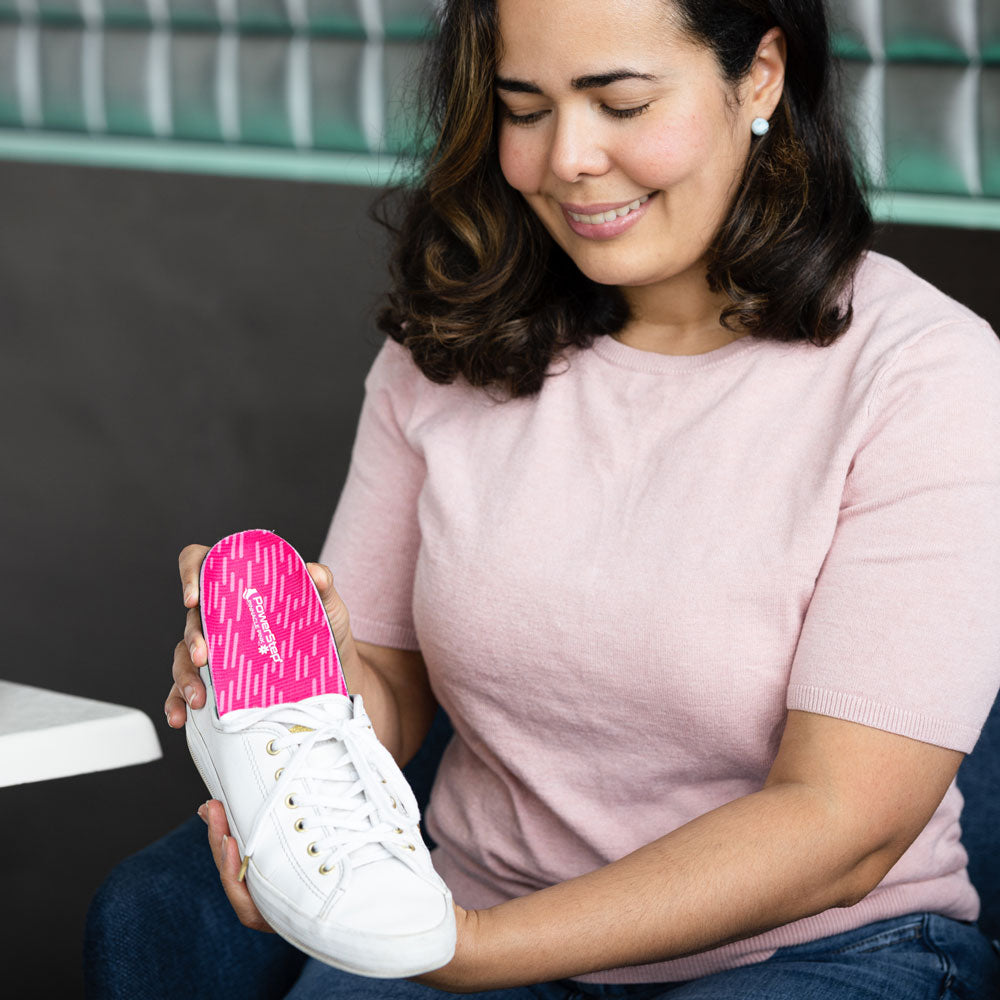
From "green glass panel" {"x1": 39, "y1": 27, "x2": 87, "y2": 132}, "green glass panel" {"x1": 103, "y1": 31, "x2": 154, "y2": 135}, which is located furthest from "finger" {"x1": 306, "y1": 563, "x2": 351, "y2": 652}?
"green glass panel" {"x1": 39, "y1": 27, "x2": 87, "y2": 132}

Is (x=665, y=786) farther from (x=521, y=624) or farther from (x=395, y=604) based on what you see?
(x=395, y=604)

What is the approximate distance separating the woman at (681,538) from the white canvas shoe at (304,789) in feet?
0.11

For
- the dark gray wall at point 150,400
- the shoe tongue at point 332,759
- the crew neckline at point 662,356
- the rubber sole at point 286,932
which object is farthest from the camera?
the dark gray wall at point 150,400

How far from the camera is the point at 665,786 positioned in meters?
1.04

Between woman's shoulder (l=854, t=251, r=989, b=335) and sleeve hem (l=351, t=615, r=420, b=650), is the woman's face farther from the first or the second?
sleeve hem (l=351, t=615, r=420, b=650)

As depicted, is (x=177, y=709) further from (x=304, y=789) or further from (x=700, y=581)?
(x=700, y=581)

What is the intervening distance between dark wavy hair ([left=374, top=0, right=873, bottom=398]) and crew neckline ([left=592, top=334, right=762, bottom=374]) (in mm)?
15

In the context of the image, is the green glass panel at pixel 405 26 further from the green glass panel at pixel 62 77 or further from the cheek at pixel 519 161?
the cheek at pixel 519 161

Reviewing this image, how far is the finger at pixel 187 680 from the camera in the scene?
0.91 meters

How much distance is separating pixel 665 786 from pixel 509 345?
403 mm

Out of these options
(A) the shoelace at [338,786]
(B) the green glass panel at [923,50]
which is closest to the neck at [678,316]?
(A) the shoelace at [338,786]

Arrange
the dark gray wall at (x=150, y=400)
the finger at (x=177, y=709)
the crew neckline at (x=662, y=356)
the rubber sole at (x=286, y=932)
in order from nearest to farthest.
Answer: the rubber sole at (x=286, y=932), the finger at (x=177, y=709), the crew neckline at (x=662, y=356), the dark gray wall at (x=150, y=400)

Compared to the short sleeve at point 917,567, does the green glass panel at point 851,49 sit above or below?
above

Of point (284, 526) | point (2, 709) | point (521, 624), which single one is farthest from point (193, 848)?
point (284, 526)
